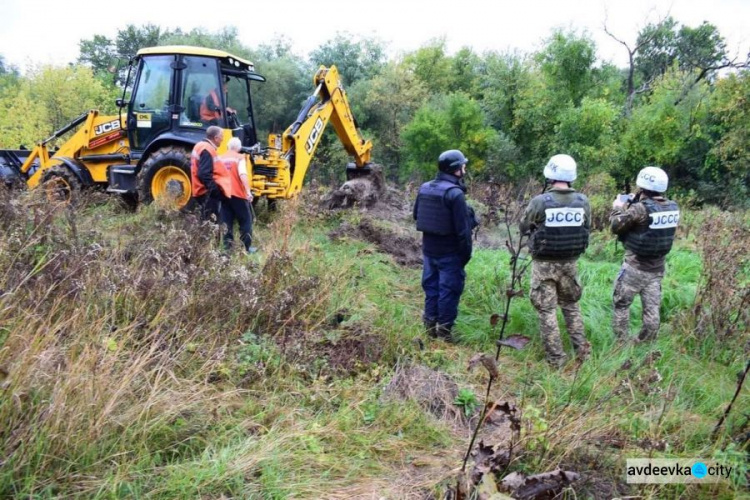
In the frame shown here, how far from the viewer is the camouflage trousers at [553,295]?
3.92 meters

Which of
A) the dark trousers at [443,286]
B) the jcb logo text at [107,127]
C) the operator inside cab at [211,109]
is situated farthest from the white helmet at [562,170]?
the jcb logo text at [107,127]

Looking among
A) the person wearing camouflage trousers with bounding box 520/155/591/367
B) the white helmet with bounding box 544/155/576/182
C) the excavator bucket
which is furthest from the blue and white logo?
the excavator bucket

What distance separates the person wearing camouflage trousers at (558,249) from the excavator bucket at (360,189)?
18.7ft

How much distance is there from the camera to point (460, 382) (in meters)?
3.49

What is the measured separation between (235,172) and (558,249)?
156 inches

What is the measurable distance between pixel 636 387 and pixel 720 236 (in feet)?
10.0

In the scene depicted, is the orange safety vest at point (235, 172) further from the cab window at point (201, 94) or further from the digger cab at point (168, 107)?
the cab window at point (201, 94)

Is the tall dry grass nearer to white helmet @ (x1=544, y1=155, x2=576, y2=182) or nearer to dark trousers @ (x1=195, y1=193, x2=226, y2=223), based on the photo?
dark trousers @ (x1=195, y1=193, x2=226, y2=223)

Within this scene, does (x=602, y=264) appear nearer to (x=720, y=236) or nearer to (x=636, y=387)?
(x=720, y=236)

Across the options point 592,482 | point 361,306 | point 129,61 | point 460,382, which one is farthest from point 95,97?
point 592,482

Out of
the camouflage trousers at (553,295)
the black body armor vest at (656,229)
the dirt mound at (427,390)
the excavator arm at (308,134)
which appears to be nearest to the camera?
the dirt mound at (427,390)

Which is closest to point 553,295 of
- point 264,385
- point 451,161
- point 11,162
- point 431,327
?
point 431,327

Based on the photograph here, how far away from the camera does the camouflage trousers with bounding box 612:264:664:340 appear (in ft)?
13.8

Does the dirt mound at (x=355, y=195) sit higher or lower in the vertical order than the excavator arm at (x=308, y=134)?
lower
